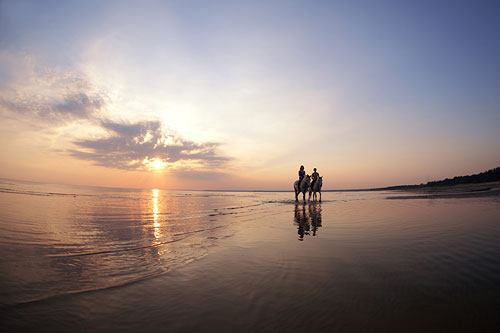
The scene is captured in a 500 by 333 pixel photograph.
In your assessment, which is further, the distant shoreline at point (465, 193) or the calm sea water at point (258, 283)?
the distant shoreline at point (465, 193)

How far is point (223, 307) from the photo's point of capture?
242 centimetres

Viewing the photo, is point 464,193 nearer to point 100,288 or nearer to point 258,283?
point 258,283

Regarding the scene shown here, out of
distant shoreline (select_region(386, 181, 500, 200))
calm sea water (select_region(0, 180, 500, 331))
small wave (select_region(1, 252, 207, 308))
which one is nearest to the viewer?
calm sea water (select_region(0, 180, 500, 331))

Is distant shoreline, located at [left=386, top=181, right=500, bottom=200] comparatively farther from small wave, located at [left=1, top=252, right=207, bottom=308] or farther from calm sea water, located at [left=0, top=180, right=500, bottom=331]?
small wave, located at [left=1, top=252, right=207, bottom=308]

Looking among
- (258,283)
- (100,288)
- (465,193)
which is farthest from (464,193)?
(100,288)

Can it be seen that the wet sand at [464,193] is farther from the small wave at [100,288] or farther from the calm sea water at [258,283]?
the small wave at [100,288]

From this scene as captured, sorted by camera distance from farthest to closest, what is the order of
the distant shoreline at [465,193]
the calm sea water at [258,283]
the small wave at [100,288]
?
1. the distant shoreline at [465,193]
2. the small wave at [100,288]
3. the calm sea water at [258,283]

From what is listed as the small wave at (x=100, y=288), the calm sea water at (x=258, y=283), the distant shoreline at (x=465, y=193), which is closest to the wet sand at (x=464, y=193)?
the distant shoreline at (x=465, y=193)

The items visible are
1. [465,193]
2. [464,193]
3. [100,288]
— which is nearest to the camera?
[100,288]

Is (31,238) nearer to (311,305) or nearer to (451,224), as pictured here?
→ (311,305)

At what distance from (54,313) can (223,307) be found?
1.81 m

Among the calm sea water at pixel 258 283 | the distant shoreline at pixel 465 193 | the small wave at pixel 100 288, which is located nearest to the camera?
the calm sea water at pixel 258 283

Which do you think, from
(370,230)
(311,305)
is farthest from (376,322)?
(370,230)

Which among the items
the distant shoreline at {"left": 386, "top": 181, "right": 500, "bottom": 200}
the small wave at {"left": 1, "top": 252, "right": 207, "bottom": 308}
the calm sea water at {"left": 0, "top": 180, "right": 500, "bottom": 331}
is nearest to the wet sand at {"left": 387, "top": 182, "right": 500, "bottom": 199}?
the distant shoreline at {"left": 386, "top": 181, "right": 500, "bottom": 200}
